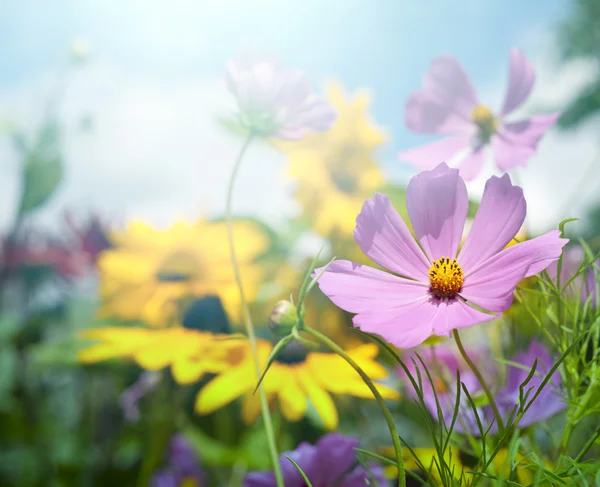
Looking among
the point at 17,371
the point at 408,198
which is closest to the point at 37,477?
the point at 17,371

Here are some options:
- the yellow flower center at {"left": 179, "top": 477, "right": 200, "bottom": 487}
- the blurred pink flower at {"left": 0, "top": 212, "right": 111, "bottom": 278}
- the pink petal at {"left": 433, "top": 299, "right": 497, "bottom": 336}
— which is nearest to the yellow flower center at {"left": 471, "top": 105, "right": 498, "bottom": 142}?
the pink petal at {"left": 433, "top": 299, "right": 497, "bottom": 336}

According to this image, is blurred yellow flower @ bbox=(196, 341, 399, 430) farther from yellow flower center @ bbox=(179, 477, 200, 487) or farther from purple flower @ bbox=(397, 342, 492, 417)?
yellow flower center @ bbox=(179, 477, 200, 487)

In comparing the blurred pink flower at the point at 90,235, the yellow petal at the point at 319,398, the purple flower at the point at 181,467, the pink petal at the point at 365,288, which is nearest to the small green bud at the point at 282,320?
the pink petal at the point at 365,288

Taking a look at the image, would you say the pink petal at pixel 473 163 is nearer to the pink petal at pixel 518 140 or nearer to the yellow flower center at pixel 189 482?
the pink petal at pixel 518 140

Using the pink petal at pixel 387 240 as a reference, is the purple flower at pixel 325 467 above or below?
below

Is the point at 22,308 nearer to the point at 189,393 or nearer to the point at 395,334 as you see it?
the point at 189,393

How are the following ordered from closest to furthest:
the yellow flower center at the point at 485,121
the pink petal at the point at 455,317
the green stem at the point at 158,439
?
the pink petal at the point at 455,317 → the yellow flower center at the point at 485,121 → the green stem at the point at 158,439
